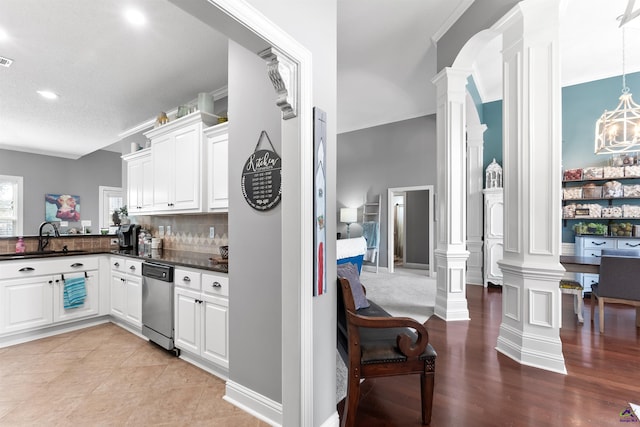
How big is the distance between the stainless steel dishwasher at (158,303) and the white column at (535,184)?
3.11 m

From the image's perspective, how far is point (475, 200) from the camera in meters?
5.54

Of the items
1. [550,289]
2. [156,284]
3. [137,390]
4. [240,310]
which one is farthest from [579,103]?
[137,390]

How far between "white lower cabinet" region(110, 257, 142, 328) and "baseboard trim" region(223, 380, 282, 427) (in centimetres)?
172

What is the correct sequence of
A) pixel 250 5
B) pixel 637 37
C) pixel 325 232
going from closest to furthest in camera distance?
pixel 250 5 → pixel 325 232 → pixel 637 37

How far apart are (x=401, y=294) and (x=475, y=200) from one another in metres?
2.45

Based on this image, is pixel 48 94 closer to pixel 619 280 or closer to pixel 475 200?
pixel 475 200

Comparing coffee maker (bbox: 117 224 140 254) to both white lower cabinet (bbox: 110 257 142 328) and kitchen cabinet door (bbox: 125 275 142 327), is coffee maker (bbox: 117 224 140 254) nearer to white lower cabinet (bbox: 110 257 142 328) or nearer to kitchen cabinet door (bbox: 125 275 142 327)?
white lower cabinet (bbox: 110 257 142 328)

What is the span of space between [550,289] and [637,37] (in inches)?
162

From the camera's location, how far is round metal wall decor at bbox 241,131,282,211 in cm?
178

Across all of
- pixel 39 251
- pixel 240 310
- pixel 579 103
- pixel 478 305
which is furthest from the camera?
pixel 579 103

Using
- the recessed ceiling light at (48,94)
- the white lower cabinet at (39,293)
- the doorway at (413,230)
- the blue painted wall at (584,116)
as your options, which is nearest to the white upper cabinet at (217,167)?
the white lower cabinet at (39,293)

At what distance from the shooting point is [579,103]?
A: 4.94 m

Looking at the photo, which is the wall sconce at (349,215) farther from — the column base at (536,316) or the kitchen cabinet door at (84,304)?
the kitchen cabinet door at (84,304)

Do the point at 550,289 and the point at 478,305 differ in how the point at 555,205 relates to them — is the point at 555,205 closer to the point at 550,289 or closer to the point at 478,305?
the point at 550,289
